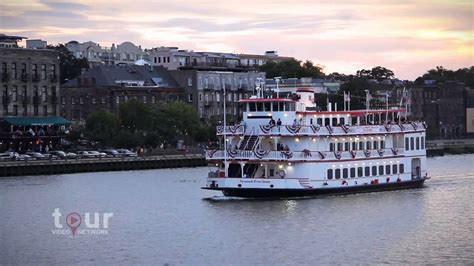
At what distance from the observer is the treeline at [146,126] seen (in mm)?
109688

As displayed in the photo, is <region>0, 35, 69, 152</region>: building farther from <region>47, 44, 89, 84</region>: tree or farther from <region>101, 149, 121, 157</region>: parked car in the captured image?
<region>47, 44, 89, 84</region>: tree

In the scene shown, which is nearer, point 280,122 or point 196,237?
point 196,237

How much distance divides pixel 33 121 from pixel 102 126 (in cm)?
634

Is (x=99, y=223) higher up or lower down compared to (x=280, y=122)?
lower down

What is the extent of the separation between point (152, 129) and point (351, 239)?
6470cm

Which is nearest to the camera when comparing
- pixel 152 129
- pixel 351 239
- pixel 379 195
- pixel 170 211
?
pixel 351 239

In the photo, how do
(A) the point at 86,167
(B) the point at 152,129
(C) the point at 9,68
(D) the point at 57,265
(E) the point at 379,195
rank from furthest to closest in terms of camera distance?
1. (B) the point at 152,129
2. (C) the point at 9,68
3. (A) the point at 86,167
4. (E) the point at 379,195
5. (D) the point at 57,265

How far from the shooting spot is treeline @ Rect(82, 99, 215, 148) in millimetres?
109688

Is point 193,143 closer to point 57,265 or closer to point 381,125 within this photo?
point 381,125

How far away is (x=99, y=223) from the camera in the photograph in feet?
185

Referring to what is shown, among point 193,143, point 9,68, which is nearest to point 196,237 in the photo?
point 9,68

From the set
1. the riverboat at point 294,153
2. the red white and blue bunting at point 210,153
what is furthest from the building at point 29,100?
the red white and blue bunting at point 210,153

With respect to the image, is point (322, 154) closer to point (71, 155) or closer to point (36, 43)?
point (71, 155)

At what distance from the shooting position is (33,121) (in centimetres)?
10644
